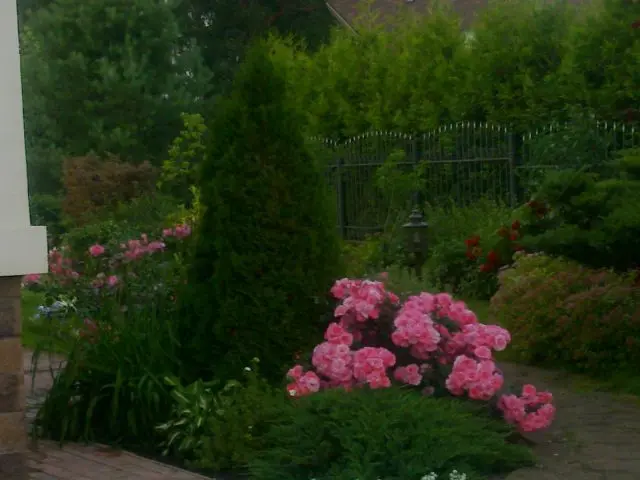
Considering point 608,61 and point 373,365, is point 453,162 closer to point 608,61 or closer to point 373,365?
point 608,61

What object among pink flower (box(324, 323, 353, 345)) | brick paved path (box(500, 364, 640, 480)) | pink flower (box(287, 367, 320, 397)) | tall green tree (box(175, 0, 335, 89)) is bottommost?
brick paved path (box(500, 364, 640, 480))

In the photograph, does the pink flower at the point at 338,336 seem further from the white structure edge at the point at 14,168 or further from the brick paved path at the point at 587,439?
the white structure edge at the point at 14,168

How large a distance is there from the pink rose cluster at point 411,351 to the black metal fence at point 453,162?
645 cm

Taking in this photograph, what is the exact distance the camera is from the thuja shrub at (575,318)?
8.42m

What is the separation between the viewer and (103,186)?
20.8 metres

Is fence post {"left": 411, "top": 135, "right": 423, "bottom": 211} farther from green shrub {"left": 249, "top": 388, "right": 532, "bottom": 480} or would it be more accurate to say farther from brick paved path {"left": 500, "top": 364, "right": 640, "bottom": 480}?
green shrub {"left": 249, "top": 388, "right": 532, "bottom": 480}

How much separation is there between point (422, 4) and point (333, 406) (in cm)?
3217

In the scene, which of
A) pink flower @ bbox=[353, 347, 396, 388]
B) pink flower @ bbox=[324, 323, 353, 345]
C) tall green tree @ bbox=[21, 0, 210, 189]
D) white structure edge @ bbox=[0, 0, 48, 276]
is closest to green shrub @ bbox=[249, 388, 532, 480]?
pink flower @ bbox=[353, 347, 396, 388]

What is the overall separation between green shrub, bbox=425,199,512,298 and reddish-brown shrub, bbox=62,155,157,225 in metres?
7.17

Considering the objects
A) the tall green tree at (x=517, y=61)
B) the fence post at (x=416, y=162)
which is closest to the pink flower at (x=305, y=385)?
the fence post at (x=416, y=162)

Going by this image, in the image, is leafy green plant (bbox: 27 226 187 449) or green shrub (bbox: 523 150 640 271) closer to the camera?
leafy green plant (bbox: 27 226 187 449)

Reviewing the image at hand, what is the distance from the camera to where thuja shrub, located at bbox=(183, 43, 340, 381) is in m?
6.52

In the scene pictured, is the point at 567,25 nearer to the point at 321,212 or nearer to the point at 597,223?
the point at 597,223

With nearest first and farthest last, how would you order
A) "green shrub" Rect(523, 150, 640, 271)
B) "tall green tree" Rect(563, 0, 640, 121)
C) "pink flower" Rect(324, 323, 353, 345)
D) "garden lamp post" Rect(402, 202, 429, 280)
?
1. "pink flower" Rect(324, 323, 353, 345)
2. "green shrub" Rect(523, 150, 640, 271)
3. "garden lamp post" Rect(402, 202, 429, 280)
4. "tall green tree" Rect(563, 0, 640, 121)
